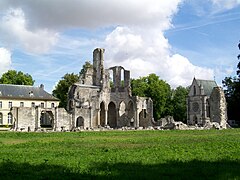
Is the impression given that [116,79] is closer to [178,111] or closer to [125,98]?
[125,98]

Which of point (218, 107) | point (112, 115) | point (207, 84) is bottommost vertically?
point (112, 115)

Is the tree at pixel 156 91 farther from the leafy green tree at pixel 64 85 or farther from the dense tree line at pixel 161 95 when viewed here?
the leafy green tree at pixel 64 85

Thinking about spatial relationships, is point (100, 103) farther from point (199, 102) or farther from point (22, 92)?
point (199, 102)

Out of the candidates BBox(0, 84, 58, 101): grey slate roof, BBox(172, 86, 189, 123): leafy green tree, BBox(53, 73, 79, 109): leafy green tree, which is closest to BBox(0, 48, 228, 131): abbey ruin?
BBox(0, 84, 58, 101): grey slate roof

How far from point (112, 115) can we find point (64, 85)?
545 inches

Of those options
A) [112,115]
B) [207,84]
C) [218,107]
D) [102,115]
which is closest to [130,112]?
[112,115]

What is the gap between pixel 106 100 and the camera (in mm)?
62000

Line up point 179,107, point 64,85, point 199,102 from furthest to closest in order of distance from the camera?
1. point 179,107
2. point 199,102
3. point 64,85

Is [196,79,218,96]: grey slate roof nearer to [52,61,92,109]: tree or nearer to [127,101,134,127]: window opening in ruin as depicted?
[127,101,134,127]: window opening in ruin

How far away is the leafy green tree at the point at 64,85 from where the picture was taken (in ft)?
236

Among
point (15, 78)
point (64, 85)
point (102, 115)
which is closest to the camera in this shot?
point (102, 115)

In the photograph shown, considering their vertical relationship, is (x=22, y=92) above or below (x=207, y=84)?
below

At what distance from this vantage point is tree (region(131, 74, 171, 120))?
7738cm

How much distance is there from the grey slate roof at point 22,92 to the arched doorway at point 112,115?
12.1 meters
